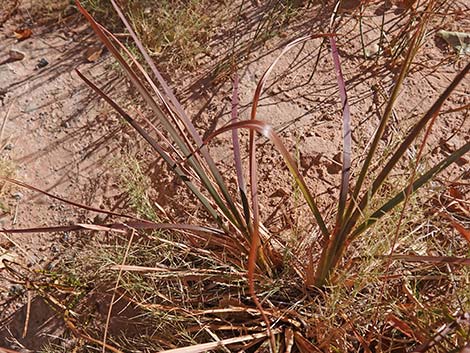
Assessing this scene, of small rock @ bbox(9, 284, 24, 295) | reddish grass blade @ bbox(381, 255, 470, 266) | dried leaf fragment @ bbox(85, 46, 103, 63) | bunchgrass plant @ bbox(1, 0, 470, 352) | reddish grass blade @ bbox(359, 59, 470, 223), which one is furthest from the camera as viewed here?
dried leaf fragment @ bbox(85, 46, 103, 63)

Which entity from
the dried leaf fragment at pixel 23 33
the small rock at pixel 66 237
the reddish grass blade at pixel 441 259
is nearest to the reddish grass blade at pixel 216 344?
the reddish grass blade at pixel 441 259

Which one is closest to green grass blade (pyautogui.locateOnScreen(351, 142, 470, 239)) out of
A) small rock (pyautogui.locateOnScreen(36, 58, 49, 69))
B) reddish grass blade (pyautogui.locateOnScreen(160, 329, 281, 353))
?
reddish grass blade (pyautogui.locateOnScreen(160, 329, 281, 353))

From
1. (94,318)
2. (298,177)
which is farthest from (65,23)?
(298,177)

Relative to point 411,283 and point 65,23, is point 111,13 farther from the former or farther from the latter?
point 411,283

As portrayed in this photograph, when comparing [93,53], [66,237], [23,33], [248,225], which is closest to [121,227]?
[248,225]

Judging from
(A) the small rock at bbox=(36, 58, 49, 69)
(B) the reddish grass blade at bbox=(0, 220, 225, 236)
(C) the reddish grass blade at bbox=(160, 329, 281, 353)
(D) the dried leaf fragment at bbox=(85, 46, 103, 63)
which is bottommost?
(C) the reddish grass blade at bbox=(160, 329, 281, 353)

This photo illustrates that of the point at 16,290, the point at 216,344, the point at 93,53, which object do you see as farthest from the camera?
the point at 93,53

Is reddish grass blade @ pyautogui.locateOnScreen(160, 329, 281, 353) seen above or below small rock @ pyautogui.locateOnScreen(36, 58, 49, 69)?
below

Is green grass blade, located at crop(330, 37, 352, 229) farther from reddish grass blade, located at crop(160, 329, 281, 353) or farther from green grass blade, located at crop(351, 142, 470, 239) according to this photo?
reddish grass blade, located at crop(160, 329, 281, 353)

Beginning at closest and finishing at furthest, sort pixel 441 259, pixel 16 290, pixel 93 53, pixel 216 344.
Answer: pixel 441 259 → pixel 216 344 → pixel 16 290 → pixel 93 53

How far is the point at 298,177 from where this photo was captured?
1.20m

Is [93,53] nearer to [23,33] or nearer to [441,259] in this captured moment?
[23,33]

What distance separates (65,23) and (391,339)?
5.54 ft

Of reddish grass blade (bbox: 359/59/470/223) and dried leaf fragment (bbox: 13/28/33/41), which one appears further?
dried leaf fragment (bbox: 13/28/33/41)
